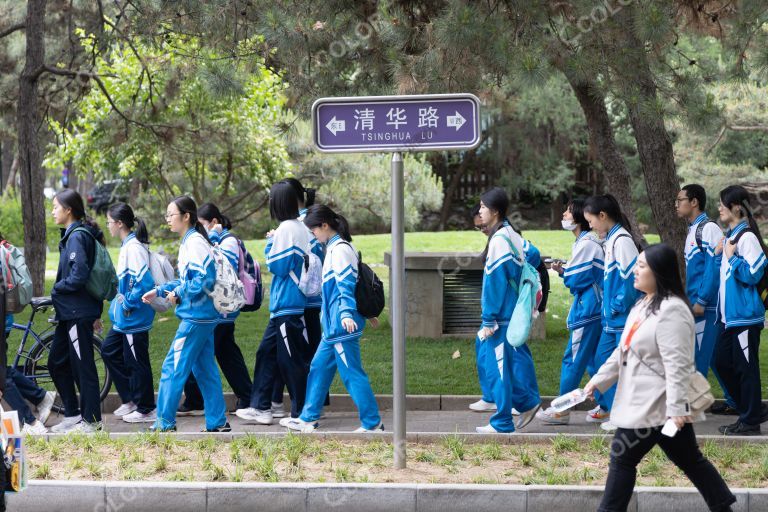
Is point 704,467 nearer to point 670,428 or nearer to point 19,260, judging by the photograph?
point 670,428

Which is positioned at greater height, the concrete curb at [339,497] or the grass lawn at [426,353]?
the grass lawn at [426,353]

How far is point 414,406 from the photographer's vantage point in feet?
30.5

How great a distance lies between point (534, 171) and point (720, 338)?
83.8 ft

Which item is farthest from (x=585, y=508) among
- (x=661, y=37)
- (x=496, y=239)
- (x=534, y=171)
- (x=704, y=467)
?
(x=534, y=171)

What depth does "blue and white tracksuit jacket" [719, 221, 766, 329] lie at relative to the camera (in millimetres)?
7840

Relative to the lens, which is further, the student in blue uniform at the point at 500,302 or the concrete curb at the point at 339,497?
the student in blue uniform at the point at 500,302

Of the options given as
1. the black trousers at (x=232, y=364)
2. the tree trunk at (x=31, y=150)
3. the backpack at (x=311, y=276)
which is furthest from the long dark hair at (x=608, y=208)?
the tree trunk at (x=31, y=150)

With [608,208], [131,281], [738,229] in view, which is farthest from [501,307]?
[131,281]

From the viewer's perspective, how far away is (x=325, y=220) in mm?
7840

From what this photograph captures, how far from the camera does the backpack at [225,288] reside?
7.85 meters

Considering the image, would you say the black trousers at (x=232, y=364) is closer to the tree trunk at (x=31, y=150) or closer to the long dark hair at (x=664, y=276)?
the long dark hair at (x=664, y=276)

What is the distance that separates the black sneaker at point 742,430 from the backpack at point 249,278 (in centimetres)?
393

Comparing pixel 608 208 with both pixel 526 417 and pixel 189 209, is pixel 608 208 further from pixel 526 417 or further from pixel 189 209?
pixel 189 209

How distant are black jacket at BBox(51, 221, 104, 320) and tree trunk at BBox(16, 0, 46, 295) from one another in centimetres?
697
